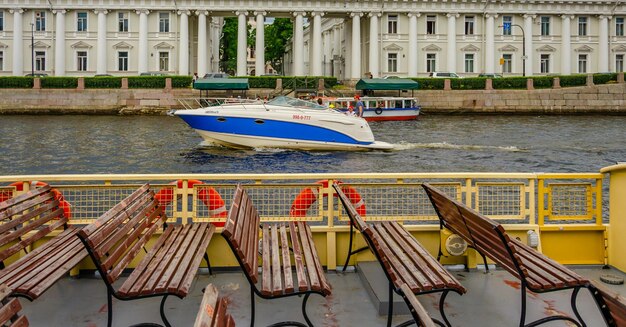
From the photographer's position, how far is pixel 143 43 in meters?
69.2

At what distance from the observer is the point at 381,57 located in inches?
2864

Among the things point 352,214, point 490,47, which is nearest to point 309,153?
point 352,214

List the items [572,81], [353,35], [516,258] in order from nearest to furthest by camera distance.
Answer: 1. [516,258]
2. [572,81]
3. [353,35]

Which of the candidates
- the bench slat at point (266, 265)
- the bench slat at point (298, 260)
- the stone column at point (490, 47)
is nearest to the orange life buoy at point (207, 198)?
the bench slat at point (266, 265)

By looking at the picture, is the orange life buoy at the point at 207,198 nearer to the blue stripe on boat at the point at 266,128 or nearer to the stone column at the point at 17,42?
the blue stripe on boat at the point at 266,128

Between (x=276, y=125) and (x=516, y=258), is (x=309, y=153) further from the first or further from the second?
(x=516, y=258)

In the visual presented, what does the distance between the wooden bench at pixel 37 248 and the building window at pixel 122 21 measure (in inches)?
2677

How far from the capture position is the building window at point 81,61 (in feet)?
228

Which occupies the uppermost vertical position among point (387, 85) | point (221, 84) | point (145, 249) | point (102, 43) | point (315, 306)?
point (102, 43)

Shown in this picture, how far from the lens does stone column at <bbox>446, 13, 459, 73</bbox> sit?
7219 cm

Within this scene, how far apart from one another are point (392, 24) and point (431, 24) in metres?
4.88

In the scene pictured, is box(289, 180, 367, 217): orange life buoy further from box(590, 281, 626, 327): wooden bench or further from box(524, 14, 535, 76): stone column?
box(524, 14, 535, 76): stone column

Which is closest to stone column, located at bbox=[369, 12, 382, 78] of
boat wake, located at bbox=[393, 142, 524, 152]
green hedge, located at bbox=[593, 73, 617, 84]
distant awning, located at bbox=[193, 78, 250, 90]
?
distant awning, located at bbox=[193, 78, 250, 90]

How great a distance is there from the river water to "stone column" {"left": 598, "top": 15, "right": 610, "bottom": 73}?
33395mm
